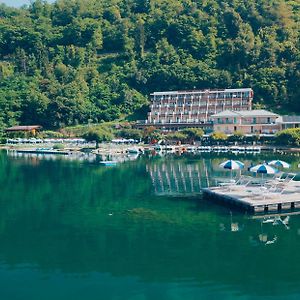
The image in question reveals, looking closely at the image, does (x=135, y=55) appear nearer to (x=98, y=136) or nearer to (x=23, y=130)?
(x=23, y=130)

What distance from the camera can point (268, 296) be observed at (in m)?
21.5

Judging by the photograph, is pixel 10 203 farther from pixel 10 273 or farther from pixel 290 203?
pixel 290 203

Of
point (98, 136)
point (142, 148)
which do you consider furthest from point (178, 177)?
point (98, 136)

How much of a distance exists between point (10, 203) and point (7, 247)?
12.5m

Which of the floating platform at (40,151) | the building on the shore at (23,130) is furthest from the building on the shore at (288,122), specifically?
the building on the shore at (23,130)

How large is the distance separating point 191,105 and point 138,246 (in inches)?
3004

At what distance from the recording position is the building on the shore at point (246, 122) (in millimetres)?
91000

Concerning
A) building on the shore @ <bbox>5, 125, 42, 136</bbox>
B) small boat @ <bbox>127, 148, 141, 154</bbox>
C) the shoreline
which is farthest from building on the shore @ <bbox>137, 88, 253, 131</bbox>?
building on the shore @ <bbox>5, 125, 42, 136</bbox>

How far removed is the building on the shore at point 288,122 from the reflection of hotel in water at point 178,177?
97.5 feet

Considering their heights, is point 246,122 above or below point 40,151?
above

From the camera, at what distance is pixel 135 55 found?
123688 mm

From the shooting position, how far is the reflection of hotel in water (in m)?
44.6

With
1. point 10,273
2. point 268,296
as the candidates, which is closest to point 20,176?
point 10,273

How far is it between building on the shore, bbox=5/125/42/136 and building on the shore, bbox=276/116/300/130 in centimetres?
4495
